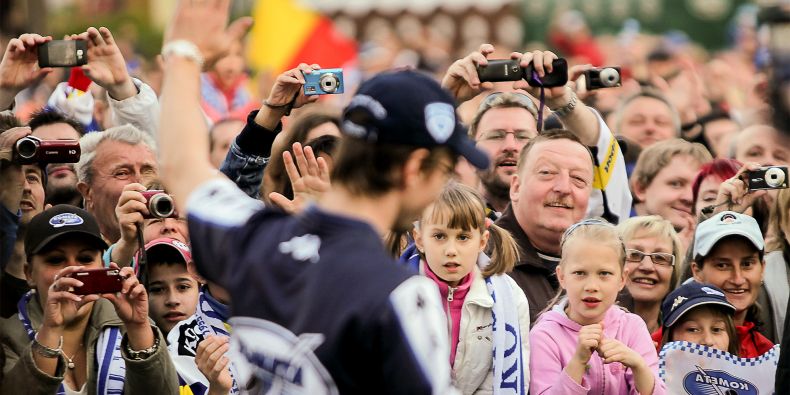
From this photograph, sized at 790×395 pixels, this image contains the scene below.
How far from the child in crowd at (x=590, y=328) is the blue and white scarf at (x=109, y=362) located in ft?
5.61

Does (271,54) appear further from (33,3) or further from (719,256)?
(719,256)

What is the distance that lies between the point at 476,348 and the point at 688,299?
117 centimetres

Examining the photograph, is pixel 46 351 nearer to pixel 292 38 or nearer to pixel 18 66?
pixel 18 66

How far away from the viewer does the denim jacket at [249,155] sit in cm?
629

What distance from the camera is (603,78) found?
6.92 metres

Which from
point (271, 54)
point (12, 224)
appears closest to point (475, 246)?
point (12, 224)

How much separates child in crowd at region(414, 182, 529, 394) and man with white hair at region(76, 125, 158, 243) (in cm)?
176

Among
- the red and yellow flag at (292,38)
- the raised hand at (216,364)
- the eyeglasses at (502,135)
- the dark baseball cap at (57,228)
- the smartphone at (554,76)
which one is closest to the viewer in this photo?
the raised hand at (216,364)

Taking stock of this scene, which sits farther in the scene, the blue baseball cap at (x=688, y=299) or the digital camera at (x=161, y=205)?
the blue baseball cap at (x=688, y=299)

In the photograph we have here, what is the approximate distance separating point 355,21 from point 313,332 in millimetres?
53435

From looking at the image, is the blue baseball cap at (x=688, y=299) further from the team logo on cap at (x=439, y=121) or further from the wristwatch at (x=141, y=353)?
the team logo on cap at (x=439, y=121)

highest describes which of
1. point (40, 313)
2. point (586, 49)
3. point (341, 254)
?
point (341, 254)

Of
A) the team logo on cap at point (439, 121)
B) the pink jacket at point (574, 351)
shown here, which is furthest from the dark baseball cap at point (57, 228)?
the team logo on cap at point (439, 121)

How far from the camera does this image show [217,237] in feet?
12.4
